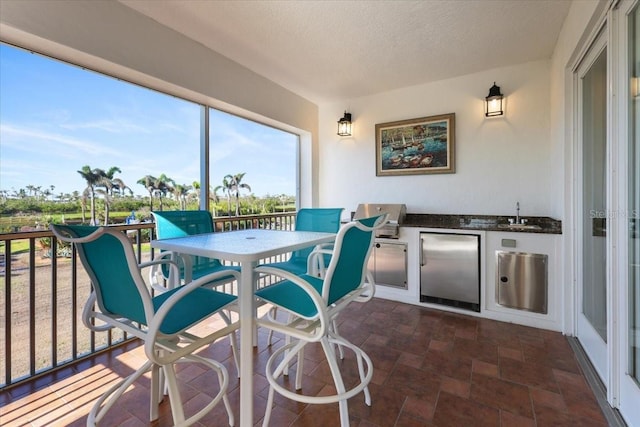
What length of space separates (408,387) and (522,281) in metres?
1.62

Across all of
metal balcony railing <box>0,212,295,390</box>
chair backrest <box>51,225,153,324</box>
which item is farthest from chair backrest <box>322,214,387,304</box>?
metal balcony railing <box>0,212,295,390</box>

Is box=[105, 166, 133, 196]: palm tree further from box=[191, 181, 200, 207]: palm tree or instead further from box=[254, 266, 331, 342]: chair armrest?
box=[254, 266, 331, 342]: chair armrest

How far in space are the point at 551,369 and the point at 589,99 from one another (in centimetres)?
189

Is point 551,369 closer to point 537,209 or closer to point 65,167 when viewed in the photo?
point 537,209

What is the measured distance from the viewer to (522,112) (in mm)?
2961

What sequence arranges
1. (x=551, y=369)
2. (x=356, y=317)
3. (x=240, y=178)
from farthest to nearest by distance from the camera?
(x=240, y=178) < (x=356, y=317) < (x=551, y=369)

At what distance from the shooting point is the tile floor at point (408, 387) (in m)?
1.46

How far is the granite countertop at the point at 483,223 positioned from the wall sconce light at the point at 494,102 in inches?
44.3

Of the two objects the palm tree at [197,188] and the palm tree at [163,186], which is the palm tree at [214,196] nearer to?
the palm tree at [197,188]

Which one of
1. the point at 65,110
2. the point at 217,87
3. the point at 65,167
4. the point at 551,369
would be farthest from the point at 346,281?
the point at 217,87

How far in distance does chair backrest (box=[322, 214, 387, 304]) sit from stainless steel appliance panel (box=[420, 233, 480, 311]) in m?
1.72

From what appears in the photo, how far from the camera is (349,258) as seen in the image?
4.14 ft

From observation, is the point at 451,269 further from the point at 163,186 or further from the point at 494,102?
the point at 163,186

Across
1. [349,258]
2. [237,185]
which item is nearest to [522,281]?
[349,258]
